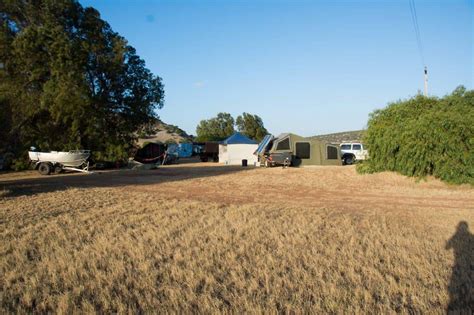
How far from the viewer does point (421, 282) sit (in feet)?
13.0

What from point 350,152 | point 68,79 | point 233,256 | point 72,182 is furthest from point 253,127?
point 233,256

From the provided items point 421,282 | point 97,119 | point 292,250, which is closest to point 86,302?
point 292,250

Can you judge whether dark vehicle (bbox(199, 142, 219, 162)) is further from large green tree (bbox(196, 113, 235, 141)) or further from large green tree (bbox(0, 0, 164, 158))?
large green tree (bbox(196, 113, 235, 141))

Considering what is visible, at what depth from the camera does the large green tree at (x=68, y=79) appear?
2034 centimetres

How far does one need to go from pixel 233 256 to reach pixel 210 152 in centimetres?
2999

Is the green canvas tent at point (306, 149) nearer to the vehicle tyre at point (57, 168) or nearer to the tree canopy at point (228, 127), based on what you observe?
the vehicle tyre at point (57, 168)

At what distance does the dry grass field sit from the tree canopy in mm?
48727

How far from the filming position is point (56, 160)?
18.4 m

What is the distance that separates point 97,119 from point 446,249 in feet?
69.9

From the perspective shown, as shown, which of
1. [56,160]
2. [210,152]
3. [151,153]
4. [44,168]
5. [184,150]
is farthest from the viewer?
[184,150]

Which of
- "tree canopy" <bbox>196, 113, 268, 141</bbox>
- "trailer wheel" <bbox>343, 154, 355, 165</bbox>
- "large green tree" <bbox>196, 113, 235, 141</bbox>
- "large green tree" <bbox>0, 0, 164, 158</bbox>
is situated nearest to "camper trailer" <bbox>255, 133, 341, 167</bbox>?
"trailer wheel" <bbox>343, 154, 355, 165</bbox>

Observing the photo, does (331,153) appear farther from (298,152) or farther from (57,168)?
(57,168)

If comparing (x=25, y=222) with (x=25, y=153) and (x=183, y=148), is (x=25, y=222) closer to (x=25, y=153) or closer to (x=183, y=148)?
(x=25, y=153)

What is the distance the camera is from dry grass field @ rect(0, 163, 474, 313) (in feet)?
11.4
